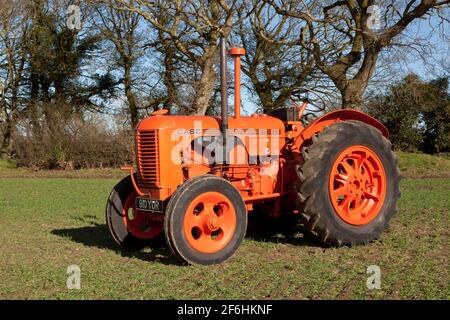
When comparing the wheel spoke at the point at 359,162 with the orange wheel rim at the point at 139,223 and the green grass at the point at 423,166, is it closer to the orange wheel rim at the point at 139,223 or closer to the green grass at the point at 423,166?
the orange wheel rim at the point at 139,223

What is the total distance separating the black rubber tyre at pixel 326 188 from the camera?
5961mm

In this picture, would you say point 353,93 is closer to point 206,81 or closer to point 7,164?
point 206,81

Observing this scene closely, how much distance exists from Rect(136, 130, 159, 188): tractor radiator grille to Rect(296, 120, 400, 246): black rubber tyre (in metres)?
1.62

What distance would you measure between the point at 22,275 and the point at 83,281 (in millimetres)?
767

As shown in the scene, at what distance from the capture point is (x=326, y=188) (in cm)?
609

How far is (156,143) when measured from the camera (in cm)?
586

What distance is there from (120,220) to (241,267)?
1.90 meters

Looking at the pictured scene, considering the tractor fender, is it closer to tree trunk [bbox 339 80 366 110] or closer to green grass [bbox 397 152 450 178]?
tree trunk [bbox 339 80 366 110]
